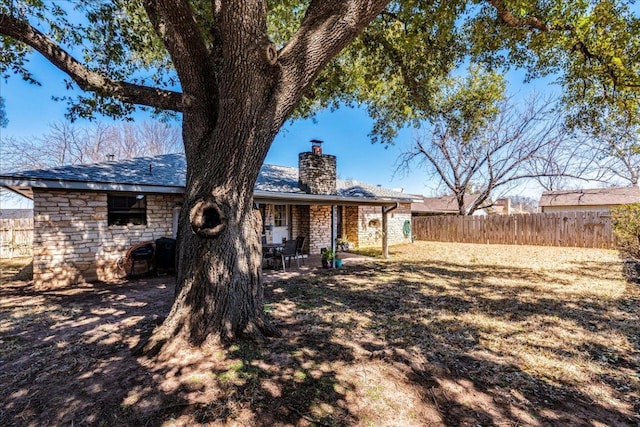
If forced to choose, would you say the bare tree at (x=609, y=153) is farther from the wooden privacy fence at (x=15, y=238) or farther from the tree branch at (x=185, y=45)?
the wooden privacy fence at (x=15, y=238)

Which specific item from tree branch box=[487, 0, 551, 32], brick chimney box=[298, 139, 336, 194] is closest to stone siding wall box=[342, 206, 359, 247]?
brick chimney box=[298, 139, 336, 194]

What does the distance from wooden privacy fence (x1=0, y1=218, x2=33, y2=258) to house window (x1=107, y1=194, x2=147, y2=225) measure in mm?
8451

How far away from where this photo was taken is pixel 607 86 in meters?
6.13

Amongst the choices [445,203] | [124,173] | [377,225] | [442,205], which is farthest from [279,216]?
[445,203]

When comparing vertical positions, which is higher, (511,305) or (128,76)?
(128,76)

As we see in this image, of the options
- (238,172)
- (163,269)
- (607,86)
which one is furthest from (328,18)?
(163,269)

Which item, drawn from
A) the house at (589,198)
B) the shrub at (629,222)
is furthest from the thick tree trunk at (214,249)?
the house at (589,198)

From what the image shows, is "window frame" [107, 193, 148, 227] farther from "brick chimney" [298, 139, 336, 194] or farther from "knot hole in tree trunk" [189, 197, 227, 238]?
"knot hole in tree trunk" [189, 197, 227, 238]

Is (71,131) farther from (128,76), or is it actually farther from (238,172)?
(238,172)

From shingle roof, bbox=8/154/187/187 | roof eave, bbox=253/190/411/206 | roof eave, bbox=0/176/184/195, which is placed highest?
shingle roof, bbox=8/154/187/187

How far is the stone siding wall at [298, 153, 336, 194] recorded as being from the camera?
11.6m

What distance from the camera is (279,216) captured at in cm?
1229

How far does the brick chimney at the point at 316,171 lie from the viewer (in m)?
11.6

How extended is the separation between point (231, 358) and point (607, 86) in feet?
27.6
